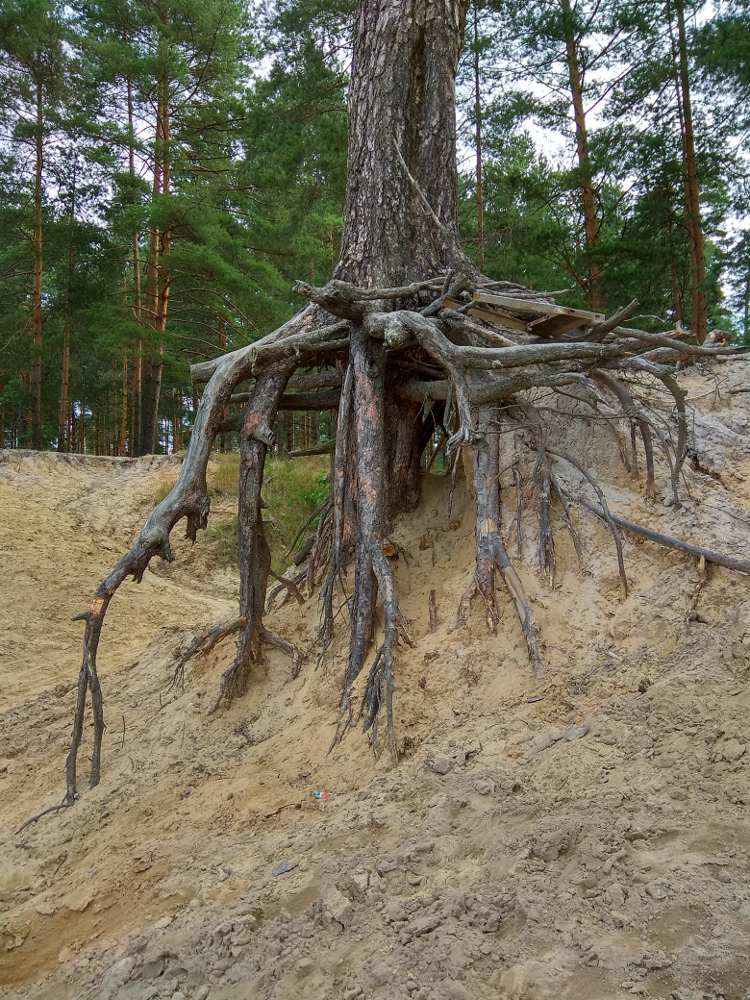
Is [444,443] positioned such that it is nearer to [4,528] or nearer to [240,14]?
[4,528]

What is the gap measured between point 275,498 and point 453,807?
9.29m

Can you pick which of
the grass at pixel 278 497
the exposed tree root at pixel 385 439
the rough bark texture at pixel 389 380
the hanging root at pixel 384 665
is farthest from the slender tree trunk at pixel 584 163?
the hanging root at pixel 384 665

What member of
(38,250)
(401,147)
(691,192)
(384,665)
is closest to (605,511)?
(384,665)

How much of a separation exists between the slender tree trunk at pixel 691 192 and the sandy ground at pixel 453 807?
19.4 ft

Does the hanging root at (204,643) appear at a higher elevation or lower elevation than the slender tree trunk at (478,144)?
lower

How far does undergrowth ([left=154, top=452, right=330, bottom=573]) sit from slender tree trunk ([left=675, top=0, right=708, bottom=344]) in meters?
6.13

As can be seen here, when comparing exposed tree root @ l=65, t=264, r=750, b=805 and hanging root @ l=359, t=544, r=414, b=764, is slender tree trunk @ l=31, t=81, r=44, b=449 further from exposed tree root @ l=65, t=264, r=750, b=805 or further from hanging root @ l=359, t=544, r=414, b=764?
hanging root @ l=359, t=544, r=414, b=764

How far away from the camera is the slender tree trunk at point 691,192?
34.2 feet

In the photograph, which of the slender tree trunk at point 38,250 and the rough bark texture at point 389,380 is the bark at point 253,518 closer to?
the rough bark texture at point 389,380

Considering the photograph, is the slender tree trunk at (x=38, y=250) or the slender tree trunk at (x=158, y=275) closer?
the slender tree trunk at (x=158, y=275)

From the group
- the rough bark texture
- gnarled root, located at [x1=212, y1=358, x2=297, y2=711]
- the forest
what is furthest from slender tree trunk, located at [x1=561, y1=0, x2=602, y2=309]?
gnarled root, located at [x1=212, y1=358, x2=297, y2=711]

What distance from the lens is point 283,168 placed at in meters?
12.0

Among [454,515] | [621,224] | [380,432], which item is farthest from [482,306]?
[621,224]

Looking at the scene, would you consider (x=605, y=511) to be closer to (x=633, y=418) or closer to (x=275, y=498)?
(x=633, y=418)
